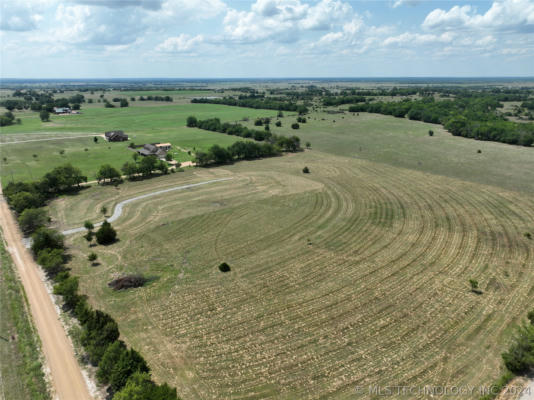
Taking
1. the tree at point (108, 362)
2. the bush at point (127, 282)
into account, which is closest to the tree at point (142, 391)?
the tree at point (108, 362)

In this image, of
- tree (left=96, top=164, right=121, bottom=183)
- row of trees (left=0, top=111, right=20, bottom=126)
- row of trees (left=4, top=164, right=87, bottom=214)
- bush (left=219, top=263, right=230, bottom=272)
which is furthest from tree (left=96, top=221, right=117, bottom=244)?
row of trees (left=0, top=111, right=20, bottom=126)

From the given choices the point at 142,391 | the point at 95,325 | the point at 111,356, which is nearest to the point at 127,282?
the point at 95,325

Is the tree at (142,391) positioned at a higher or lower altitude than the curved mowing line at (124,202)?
higher

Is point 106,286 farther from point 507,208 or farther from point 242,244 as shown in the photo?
point 507,208

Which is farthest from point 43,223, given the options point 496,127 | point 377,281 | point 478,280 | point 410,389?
point 496,127

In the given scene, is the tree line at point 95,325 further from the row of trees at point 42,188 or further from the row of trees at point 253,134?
the row of trees at point 253,134

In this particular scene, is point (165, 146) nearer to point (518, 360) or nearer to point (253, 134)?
point (253, 134)

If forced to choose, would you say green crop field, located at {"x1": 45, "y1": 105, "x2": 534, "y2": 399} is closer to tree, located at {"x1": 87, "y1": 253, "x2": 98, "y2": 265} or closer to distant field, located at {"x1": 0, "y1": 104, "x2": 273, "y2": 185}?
tree, located at {"x1": 87, "y1": 253, "x2": 98, "y2": 265}

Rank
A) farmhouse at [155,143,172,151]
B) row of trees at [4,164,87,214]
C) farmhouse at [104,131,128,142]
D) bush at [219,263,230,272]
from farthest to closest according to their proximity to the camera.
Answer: farmhouse at [104,131,128,142]
farmhouse at [155,143,172,151]
row of trees at [4,164,87,214]
bush at [219,263,230,272]
